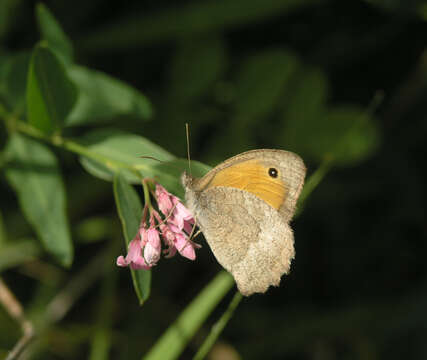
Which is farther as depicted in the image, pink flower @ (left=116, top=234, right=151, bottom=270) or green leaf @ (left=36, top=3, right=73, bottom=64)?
green leaf @ (left=36, top=3, right=73, bottom=64)

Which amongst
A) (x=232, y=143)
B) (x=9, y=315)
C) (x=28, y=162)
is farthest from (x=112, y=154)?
(x=9, y=315)

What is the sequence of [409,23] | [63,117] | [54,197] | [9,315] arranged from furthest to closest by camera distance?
[409,23], [9,315], [54,197], [63,117]

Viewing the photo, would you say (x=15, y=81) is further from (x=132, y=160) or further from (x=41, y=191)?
(x=132, y=160)

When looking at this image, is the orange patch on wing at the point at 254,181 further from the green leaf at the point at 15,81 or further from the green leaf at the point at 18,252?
the green leaf at the point at 18,252

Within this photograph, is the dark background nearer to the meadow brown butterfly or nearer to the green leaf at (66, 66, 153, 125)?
the green leaf at (66, 66, 153, 125)

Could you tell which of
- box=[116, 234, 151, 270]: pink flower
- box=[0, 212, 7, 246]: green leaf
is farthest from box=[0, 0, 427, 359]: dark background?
box=[116, 234, 151, 270]: pink flower

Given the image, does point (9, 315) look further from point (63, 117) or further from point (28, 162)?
point (63, 117)
